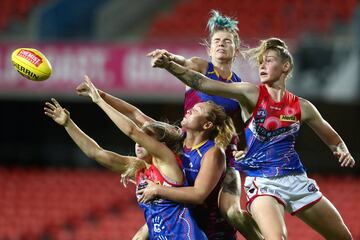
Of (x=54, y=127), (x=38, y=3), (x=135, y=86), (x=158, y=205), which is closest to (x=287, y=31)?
(x=135, y=86)

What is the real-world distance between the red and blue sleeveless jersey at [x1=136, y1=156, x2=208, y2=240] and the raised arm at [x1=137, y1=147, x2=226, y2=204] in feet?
0.38

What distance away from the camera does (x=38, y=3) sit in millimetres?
15703

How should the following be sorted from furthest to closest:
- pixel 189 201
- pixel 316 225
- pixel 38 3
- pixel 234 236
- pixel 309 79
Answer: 1. pixel 38 3
2. pixel 309 79
3. pixel 234 236
4. pixel 316 225
5. pixel 189 201

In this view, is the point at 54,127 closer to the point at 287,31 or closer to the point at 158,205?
the point at 287,31

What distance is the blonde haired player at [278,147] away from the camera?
5719mm

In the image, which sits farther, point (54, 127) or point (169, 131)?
point (54, 127)

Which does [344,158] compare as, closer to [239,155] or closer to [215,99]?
[239,155]

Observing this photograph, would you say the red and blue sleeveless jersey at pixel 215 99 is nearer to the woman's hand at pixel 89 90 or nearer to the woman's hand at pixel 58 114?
the woman's hand at pixel 89 90

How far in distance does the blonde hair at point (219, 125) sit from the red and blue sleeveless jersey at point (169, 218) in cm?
37

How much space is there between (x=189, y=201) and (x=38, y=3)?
1096 centimetres

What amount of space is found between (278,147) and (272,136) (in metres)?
0.10

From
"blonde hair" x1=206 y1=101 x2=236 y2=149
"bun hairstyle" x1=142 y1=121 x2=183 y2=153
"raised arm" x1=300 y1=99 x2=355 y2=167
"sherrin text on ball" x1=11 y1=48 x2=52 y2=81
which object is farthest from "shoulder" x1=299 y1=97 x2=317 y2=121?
"sherrin text on ball" x1=11 y1=48 x2=52 y2=81

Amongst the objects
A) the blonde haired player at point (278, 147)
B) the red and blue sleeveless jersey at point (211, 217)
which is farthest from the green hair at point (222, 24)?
the red and blue sleeveless jersey at point (211, 217)

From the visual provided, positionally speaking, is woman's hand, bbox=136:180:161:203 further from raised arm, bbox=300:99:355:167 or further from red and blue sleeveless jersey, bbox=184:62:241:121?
raised arm, bbox=300:99:355:167
